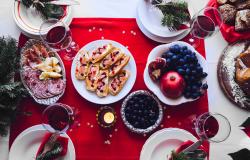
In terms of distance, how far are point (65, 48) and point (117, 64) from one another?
0.65ft

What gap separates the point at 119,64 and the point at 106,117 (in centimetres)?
20

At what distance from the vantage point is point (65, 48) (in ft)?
4.60

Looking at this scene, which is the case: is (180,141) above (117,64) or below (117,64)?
below

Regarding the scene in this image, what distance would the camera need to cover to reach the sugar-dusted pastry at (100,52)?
142 centimetres

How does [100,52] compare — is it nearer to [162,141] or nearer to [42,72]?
[42,72]

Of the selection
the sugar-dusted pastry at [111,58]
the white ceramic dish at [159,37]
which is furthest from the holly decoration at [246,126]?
the sugar-dusted pastry at [111,58]

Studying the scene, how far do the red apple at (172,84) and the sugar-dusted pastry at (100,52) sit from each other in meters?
0.22

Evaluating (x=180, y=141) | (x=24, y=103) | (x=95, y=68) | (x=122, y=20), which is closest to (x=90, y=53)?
(x=95, y=68)

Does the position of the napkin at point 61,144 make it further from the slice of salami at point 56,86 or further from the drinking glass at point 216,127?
the drinking glass at point 216,127

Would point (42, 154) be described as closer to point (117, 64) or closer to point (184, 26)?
point (117, 64)

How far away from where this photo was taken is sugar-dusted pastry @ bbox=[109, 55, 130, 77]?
1410 millimetres

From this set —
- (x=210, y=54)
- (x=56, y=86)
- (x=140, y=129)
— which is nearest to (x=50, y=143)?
(x=56, y=86)

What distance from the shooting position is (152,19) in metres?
1.47

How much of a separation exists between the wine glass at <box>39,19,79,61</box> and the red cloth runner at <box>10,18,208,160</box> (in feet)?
0.24
